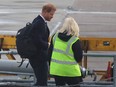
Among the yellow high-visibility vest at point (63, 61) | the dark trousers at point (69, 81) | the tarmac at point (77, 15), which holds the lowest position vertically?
the tarmac at point (77, 15)

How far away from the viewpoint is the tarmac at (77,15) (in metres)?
19.2

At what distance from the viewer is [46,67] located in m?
7.57

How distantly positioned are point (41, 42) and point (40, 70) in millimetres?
478

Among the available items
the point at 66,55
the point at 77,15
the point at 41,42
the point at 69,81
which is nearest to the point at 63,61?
the point at 66,55

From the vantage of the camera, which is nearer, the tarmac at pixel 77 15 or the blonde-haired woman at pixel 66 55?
the blonde-haired woman at pixel 66 55

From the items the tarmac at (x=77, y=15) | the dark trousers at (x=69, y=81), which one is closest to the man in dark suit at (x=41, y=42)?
the dark trousers at (x=69, y=81)

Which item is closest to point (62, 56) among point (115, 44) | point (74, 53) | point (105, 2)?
point (74, 53)

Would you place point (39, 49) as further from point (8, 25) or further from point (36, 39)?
point (8, 25)

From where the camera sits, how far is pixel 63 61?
7145 millimetres

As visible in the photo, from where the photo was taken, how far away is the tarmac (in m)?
19.2

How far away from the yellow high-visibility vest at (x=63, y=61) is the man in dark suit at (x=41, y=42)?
0.23 meters

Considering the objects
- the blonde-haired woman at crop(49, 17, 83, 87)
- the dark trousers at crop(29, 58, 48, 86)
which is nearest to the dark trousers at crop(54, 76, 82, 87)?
the blonde-haired woman at crop(49, 17, 83, 87)

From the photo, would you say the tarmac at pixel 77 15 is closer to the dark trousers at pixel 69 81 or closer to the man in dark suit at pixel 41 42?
the man in dark suit at pixel 41 42

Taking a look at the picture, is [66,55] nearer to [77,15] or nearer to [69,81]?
[69,81]
